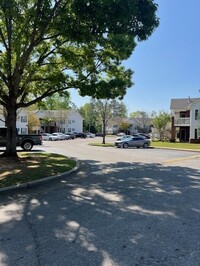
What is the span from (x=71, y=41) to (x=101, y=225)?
9613 millimetres

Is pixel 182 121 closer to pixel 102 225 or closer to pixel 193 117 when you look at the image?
pixel 193 117

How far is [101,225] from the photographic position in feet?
20.0

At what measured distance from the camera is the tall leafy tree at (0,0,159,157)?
12.0 m

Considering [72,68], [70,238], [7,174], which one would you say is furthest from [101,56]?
[70,238]

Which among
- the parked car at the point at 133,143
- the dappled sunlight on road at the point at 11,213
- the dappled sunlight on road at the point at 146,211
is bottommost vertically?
the dappled sunlight on road at the point at 11,213

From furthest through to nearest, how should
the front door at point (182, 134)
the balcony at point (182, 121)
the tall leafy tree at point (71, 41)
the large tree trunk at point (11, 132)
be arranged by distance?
the front door at point (182, 134)
the balcony at point (182, 121)
the large tree trunk at point (11, 132)
the tall leafy tree at point (71, 41)

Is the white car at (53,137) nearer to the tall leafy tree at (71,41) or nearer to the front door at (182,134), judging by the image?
the front door at (182,134)

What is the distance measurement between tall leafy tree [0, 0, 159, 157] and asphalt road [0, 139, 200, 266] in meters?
5.92

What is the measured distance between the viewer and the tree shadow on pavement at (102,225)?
4.60 meters

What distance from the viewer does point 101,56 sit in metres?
17.8

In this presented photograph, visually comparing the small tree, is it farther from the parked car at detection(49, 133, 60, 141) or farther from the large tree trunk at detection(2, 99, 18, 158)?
the large tree trunk at detection(2, 99, 18, 158)

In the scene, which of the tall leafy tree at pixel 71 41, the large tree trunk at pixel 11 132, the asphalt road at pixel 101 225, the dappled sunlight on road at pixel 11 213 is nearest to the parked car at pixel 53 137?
the tall leafy tree at pixel 71 41

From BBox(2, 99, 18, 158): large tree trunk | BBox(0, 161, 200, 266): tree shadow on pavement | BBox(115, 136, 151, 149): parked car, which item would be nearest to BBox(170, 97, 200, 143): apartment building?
BBox(115, 136, 151, 149): parked car

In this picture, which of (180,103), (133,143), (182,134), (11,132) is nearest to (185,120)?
(182,134)
